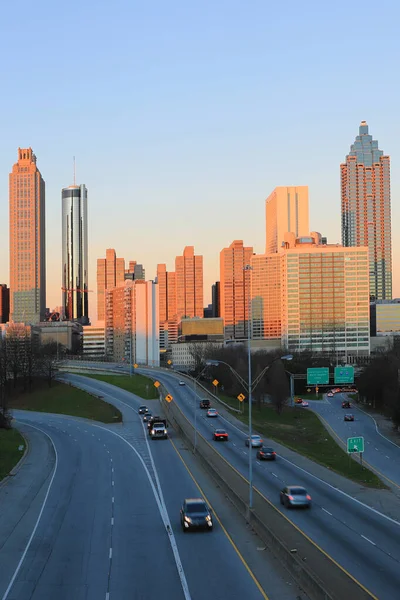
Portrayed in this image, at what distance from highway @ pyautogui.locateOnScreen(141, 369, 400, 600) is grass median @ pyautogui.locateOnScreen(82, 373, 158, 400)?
59.7 m

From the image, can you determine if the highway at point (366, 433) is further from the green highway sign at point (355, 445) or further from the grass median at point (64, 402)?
the grass median at point (64, 402)

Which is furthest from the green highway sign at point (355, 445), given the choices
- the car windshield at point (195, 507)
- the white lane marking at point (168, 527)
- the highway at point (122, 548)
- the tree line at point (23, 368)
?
the tree line at point (23, 368)

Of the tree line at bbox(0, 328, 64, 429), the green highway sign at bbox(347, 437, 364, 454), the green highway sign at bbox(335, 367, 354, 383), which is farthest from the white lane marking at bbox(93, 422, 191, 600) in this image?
the tree line at bbox(0, 328, 64, 429)

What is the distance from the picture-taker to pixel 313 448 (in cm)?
7094

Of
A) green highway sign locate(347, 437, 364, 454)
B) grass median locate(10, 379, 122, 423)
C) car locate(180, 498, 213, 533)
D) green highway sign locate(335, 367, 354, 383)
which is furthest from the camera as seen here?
grass median locate(10, 379, 122, 423)

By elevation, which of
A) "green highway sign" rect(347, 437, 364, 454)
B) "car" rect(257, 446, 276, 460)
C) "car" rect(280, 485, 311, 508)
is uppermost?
"car" rect(280, 485, 311, 508)

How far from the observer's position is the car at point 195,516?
2969 centimetres

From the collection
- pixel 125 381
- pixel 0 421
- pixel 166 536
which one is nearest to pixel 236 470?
pixel 166 536

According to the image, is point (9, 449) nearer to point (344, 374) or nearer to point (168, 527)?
point (168, 527)

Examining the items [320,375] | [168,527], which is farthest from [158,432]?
[168,527]

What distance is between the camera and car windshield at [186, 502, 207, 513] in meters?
30.5

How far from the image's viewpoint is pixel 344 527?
3014 centimetres

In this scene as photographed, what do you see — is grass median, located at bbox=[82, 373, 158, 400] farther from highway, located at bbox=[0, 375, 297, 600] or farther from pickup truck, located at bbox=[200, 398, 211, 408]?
highway, located at bbox=[0, 375, 297, 600]

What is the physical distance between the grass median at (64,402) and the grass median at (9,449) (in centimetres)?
1747
